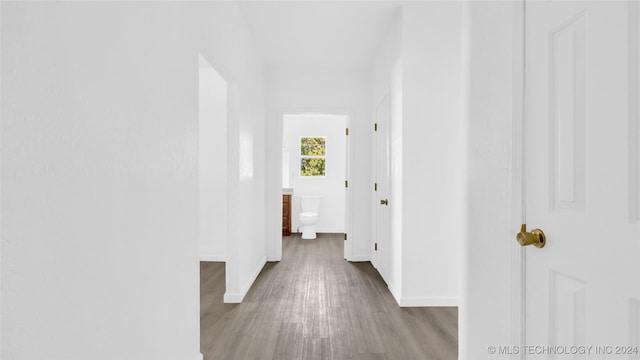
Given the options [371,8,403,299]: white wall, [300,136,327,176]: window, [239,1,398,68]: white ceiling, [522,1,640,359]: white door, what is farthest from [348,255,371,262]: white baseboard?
[522,1,640,359]: white door

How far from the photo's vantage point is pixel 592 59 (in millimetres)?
888

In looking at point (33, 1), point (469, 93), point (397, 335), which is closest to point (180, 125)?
point (33, 1)

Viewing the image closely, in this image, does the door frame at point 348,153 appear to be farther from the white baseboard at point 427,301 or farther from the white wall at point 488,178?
the white wall at point 488,178

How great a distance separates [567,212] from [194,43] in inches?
75.0

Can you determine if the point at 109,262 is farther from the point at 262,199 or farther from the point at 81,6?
the point at 262,199

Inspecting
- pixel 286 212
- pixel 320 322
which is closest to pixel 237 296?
pixel 320 322

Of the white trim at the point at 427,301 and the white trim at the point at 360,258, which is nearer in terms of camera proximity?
the white trim at the point at 427,301

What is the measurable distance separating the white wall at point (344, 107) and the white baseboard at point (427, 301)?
1816 mm

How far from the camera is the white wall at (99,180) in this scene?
822 mm

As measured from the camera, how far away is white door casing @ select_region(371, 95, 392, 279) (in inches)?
151

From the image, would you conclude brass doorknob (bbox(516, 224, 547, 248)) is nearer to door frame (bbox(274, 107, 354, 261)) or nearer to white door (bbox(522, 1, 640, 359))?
white door (bbox(522, 1, 640, 359))

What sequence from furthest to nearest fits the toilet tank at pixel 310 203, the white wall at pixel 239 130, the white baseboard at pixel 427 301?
the toilet tank at pixel 310 203 → the white baseboard at pixel 427 301 → the white wall at pixel 239 130

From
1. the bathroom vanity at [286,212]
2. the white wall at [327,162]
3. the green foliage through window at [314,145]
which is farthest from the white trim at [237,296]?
the green foliage through window at [314,145]

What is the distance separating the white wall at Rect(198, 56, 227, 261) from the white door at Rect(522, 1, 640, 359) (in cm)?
419
